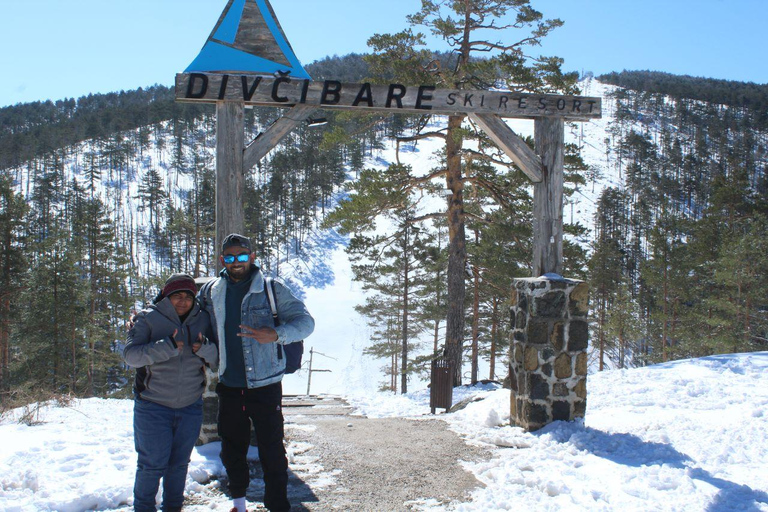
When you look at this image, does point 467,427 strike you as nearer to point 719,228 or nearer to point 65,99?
point 719,228

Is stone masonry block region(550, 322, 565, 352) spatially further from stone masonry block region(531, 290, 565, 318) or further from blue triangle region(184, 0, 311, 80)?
blue triangle region(184, 0, 311, 80)

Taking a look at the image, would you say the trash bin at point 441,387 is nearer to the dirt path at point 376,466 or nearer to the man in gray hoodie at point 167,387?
the dirt path at point 376,466

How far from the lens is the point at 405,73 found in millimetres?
10266

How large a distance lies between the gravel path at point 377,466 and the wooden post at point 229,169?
A: 2239 mm

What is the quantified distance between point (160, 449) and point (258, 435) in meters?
0.56

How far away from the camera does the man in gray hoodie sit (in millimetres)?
2922

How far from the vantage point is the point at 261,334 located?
10.0 ft

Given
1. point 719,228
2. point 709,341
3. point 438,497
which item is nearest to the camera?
point 438,497

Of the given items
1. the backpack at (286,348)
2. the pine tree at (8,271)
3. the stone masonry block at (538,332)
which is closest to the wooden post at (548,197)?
the stone masonry block at (538,332)

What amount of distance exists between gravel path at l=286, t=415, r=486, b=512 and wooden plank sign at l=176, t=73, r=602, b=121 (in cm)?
341

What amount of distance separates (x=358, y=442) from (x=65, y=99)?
162 meters

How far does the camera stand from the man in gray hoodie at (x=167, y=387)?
2.92 meters

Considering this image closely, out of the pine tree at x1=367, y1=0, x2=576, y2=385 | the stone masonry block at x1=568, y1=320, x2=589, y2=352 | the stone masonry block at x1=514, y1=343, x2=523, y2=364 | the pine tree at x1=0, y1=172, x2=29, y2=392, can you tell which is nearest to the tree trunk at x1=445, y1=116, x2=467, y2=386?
the pine tree at x1=367, y1=0, x2=576, y2=385

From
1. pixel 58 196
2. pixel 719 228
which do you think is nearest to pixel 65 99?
pixel 58 196
